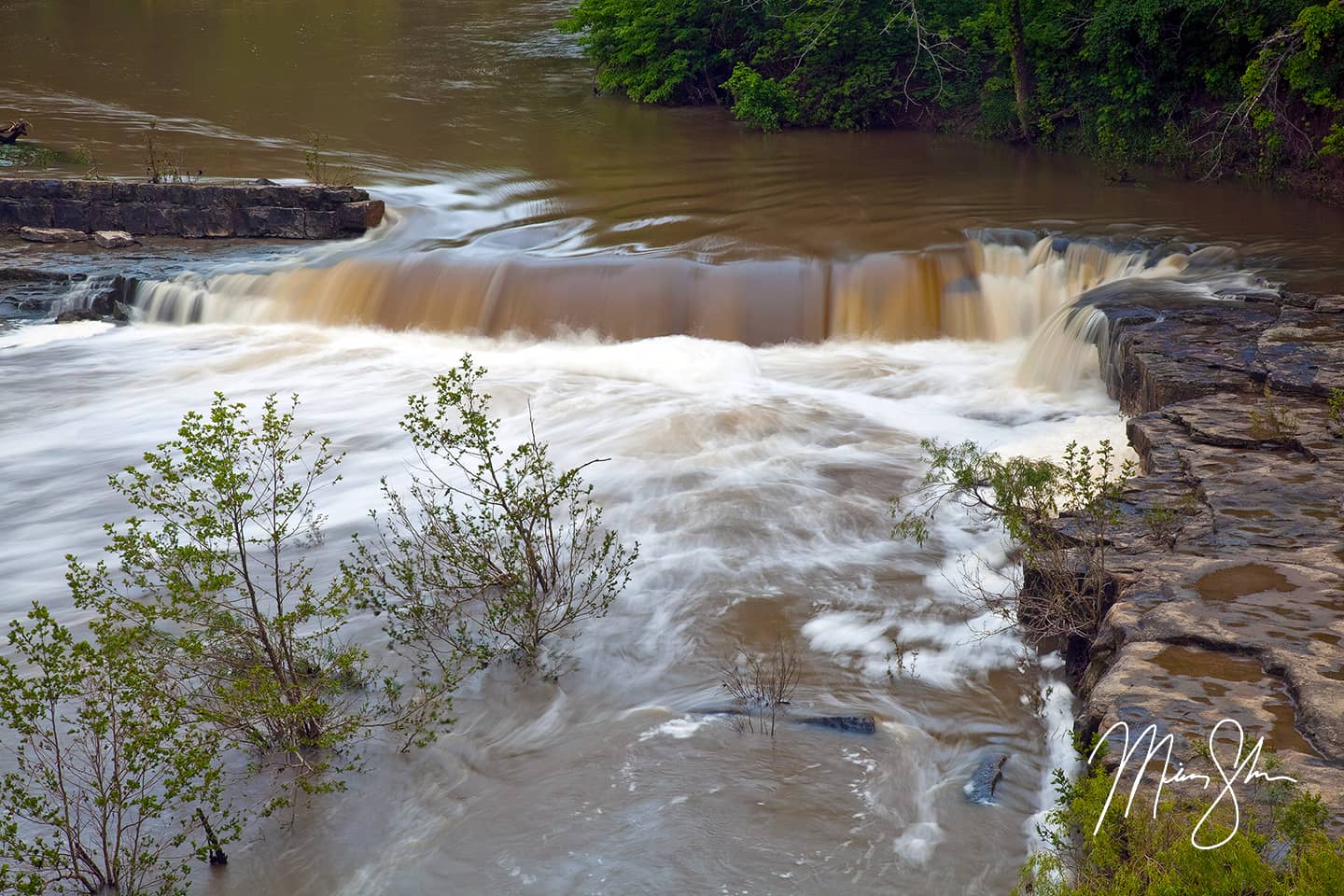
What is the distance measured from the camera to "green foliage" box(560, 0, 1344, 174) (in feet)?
50.3

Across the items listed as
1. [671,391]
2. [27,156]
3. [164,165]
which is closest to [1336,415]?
[671,391]

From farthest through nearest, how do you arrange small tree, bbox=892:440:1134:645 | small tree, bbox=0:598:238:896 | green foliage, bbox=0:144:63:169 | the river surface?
green foliage, bbox=0:144:63:169, small tree, bbox=892:440:1134:645, the river surface, small tree, bbox=0:598:238:896

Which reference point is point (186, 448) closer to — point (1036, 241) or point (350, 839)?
point (350, 839)

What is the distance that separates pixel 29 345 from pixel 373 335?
12.1 ft

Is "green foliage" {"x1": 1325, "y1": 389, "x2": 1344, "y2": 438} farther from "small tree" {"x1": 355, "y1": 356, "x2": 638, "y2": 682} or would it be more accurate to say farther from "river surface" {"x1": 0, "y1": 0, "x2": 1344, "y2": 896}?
"small tree" {"x1": 355, "y1": 356, "x2": 638, "y2": 682}

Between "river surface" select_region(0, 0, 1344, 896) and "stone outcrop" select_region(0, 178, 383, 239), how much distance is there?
48 centimetres

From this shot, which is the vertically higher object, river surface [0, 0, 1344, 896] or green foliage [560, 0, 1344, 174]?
green foliage [560, 0, 1344, 174]

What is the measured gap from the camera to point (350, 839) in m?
5.13

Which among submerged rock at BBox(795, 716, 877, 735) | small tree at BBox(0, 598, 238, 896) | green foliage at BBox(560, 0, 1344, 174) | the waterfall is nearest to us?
small tree at BBox(0, 598, 238, 896)

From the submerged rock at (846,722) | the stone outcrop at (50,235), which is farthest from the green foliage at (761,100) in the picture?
the submerged rock at (846,722)

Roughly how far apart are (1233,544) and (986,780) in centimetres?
194

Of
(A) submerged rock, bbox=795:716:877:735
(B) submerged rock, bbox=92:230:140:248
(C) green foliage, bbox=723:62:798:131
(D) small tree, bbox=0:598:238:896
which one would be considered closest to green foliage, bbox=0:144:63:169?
(B) submerged rock, bbox=92:230:140:248

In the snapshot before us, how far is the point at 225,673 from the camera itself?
5727 mm
